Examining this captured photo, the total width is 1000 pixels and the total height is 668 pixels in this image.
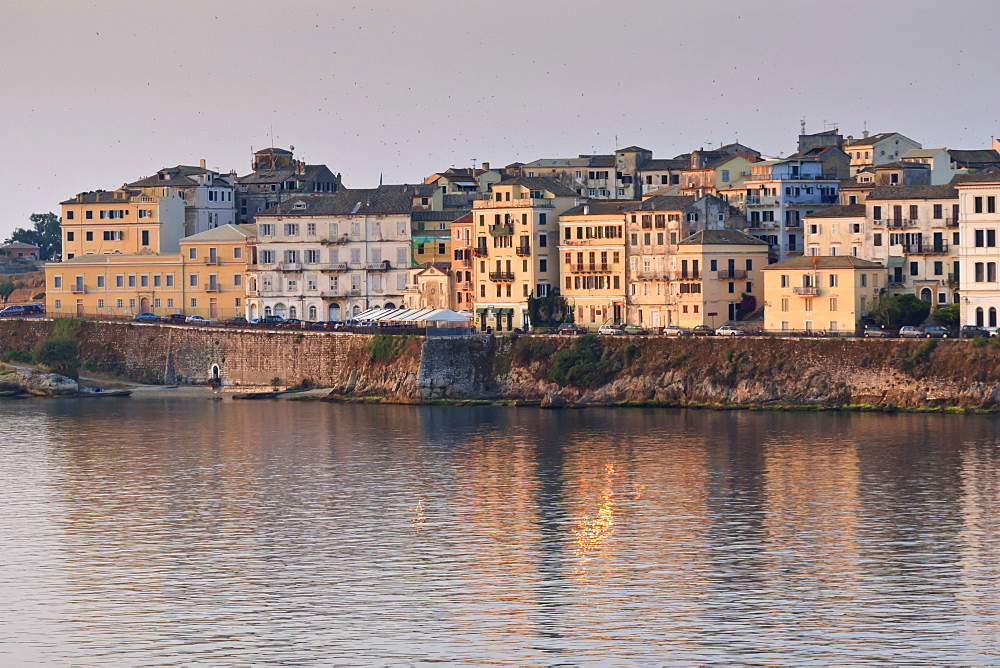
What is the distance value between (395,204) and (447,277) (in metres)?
8.01

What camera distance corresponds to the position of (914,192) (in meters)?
102

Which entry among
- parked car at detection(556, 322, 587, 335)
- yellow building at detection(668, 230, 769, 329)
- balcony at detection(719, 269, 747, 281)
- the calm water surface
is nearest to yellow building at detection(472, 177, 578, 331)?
parked car at detection(556, 322, 587, 335)

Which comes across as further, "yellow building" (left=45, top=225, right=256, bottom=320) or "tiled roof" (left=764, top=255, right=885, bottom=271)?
"yellow building" (left=45, top=225, right=256, bottom=320)

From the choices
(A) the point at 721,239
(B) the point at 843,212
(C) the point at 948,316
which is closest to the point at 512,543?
(C) the point at 948,316

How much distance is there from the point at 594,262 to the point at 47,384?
33.3m

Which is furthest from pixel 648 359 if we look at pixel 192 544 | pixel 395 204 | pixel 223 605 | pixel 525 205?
pixel 223 605

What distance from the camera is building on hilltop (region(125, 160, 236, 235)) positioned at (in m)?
137

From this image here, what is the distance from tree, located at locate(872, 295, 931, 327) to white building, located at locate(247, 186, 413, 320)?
35.1 meters

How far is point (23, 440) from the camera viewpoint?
90.5m

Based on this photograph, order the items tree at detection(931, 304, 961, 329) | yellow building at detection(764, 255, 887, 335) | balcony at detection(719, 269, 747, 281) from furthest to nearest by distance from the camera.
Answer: balcony at detection(719, 269, 747, 281)
yellow building at detection(764, 255, 887, 335)
tree at detection(931, 304, 961, 329)

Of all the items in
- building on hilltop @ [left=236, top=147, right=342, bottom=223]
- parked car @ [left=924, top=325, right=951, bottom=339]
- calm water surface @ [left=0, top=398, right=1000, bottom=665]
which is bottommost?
calm water surface @ [left=0, top=398, right=1000, bottom=665]

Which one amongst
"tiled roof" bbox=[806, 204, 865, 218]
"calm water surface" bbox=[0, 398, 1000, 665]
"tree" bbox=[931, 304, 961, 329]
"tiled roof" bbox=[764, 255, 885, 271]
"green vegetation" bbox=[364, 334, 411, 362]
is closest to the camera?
"calm water surface" bbox=[0, 398, 1000, 665]

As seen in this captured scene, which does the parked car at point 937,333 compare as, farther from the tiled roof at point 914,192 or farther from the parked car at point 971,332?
the tiled roof at point 914,192

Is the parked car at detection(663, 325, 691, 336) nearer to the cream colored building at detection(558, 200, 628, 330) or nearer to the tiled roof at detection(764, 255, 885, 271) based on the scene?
the cream colored building at detection(558, 200, 628, 330)
